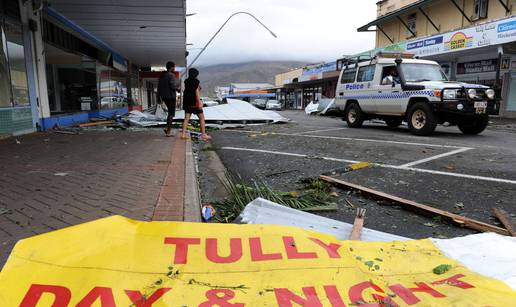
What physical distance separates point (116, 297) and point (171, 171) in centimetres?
328

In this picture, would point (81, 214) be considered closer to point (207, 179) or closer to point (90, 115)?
point (207, 179)

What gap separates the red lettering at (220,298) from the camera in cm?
196

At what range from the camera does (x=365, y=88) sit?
492 inches

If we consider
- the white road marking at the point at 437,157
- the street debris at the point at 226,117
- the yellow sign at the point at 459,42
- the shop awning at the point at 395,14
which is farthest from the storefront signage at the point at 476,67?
the white road marking at the point at 437,157

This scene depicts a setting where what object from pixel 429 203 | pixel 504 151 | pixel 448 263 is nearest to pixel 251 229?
pixel 448 263

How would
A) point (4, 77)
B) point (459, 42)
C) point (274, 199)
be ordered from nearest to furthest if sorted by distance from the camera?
1. point (274, 199)
2. point (4, 77)
3. point (459, 42)

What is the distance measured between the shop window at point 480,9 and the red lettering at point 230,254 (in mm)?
24498

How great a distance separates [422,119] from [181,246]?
31.3 ft

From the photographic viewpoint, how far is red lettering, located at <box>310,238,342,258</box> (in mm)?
2479

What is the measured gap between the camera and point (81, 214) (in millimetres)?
3223

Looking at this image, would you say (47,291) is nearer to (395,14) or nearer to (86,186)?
(86,186)

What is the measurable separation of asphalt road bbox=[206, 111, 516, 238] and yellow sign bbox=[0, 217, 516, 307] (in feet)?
3.59

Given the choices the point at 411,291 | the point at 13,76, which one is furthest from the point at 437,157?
the point at 13,76

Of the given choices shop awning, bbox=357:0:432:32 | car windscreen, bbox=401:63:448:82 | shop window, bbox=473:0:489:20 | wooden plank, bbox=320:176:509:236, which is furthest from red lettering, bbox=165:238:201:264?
shop awning, bbox=357:0:432:32
